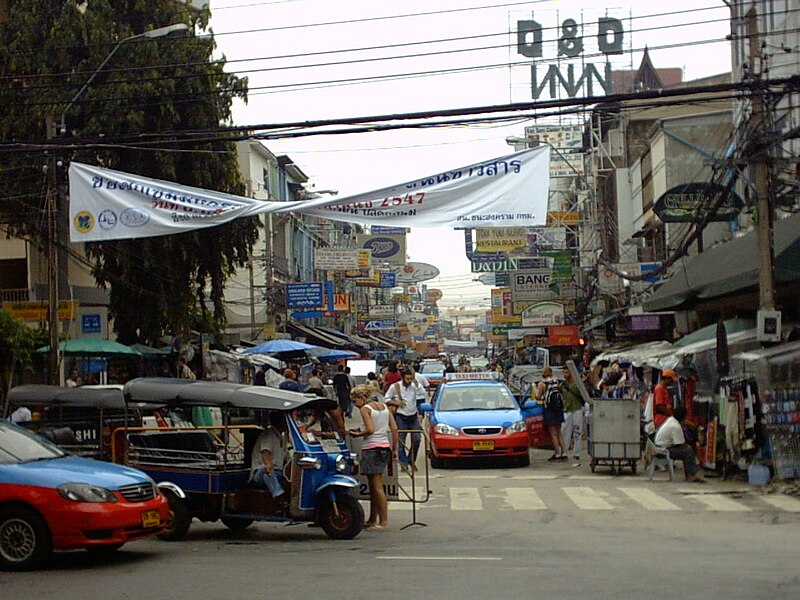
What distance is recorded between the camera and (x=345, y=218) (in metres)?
15.1

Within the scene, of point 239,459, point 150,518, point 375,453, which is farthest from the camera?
point 375,453

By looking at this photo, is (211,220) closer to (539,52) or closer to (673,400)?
(673,400)

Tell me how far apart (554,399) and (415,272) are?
71.0 m

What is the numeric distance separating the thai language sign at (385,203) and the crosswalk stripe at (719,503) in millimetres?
4864

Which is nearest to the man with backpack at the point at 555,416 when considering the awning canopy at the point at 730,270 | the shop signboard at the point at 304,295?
the awning canopy at the point at 730,270

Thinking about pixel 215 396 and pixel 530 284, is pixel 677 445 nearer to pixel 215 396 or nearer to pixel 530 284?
pixel 215 396

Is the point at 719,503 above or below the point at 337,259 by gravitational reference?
below

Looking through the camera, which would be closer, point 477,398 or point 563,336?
point 477,398

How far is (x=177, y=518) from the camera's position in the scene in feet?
42.3

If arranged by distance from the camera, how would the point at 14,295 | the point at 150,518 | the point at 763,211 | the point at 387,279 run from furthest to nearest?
the point at 387,279
the point at 14,295
the point at 763,211
the point at 150,518

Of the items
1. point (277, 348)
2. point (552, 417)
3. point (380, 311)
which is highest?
point (380, 311)

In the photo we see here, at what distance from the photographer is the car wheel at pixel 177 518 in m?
12.9

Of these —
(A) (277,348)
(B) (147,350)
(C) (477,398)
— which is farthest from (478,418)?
(A) (277,348)

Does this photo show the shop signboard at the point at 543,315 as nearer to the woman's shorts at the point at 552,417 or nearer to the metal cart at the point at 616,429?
the woman's shorts at the point at 552,417
